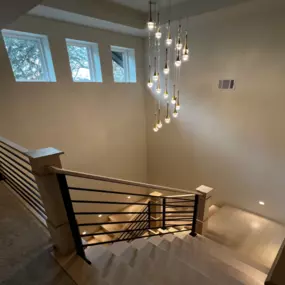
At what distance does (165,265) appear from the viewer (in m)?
1.88

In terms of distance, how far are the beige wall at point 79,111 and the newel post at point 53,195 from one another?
8.86 ft

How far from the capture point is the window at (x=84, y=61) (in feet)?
13.9

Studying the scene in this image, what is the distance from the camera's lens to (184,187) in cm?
567

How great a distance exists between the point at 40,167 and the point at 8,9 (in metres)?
1.36

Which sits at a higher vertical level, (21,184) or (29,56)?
(29,56)

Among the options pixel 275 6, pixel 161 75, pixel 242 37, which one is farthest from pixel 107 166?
pixel 275 6

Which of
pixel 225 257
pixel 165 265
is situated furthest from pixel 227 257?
pixel 165 265

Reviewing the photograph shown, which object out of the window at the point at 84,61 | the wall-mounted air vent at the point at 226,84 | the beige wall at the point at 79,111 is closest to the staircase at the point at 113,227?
the beige wall at the point at 79,111

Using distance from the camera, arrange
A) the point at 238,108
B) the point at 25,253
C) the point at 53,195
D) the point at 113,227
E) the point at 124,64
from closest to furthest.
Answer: the point at 53,195 < the point at 25,253 < the point at 238,108 < the point at 124,64 < the point at 113,227

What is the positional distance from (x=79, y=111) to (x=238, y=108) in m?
3.55

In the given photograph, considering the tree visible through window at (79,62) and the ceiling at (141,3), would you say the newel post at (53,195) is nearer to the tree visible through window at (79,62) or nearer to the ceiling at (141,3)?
the tree visible through window at (79,62)

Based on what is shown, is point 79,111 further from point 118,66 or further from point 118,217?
point 118,217

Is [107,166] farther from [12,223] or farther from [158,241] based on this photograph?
[12,223]

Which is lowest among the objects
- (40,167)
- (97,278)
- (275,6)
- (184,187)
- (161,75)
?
(184,187)
